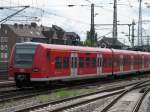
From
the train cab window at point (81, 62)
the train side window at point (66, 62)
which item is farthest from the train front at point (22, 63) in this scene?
the train cab window at point (81, 62)

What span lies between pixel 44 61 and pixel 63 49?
268cm

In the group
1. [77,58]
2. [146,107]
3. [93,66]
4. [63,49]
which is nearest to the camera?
[146,107]

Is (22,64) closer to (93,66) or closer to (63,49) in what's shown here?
(63,49)

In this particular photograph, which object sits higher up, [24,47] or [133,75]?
[24,47]

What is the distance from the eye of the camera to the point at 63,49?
28203mm

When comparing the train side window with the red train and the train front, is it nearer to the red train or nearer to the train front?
the red train

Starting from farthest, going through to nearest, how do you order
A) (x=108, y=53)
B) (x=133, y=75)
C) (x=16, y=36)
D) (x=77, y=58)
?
(x=16, y=36) < (x=133, y=75) < (x=108, y=53) < (x=77, y=58)

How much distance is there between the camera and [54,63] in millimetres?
26828

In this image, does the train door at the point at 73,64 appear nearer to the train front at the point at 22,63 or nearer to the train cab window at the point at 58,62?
the train cab window at the point at 58,62

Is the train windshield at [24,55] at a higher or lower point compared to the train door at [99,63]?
higher

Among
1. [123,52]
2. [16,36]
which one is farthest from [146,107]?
[16,36]

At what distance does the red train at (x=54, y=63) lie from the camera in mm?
25681

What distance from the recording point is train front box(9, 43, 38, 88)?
84.5 feet

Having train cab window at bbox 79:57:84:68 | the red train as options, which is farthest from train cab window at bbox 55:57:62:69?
train cab window at bbox 79:57:84:68
